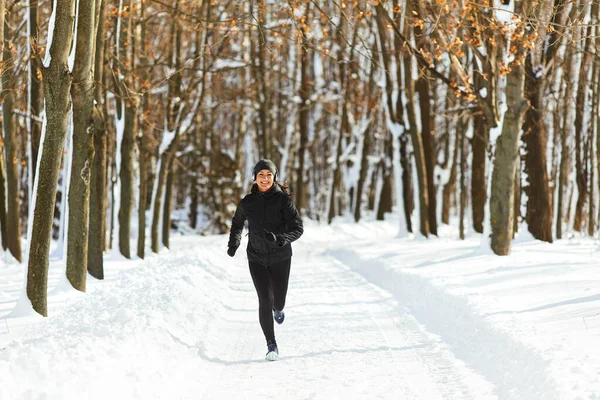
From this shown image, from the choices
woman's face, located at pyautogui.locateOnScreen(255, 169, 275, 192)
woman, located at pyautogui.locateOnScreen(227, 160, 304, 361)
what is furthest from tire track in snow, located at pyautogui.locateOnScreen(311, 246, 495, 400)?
woman's face, located at pyautogui.locateOnScreen(255, 169, 275, 192)

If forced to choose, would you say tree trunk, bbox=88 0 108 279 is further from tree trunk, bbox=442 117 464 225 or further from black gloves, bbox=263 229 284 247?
tree trunk, bbox=442 117 464 225

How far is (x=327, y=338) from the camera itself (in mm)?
7949

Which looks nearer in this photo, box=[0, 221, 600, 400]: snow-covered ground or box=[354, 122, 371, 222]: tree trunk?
box=[0, 221, 600, 400]: snow-covered ground

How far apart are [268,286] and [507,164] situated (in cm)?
874

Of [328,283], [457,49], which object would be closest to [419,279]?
[328,283]

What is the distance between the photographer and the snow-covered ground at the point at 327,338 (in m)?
5.58

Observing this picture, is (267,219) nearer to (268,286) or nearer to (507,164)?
(268,286)

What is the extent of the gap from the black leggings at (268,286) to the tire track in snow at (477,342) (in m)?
1.91

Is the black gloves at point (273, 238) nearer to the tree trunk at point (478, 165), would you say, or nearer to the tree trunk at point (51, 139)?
the tree trunk at point (51, 139)

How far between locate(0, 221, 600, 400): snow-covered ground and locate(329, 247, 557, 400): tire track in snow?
2cm

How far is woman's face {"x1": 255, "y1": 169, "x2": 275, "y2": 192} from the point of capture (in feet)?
23.5

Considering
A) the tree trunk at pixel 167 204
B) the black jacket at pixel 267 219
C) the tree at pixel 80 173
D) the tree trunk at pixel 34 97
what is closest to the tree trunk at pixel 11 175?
the tree trunk at pixel 34 97

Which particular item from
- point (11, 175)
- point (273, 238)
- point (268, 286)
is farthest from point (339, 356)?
point (11, 175)

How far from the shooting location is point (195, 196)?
40.5 metres
